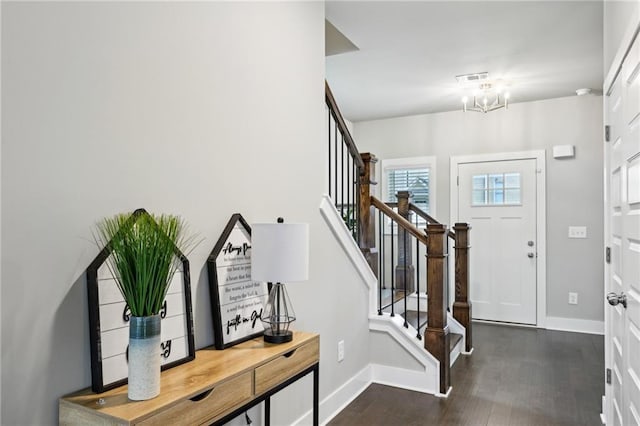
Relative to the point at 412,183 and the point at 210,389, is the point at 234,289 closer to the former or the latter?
the point at 210,389

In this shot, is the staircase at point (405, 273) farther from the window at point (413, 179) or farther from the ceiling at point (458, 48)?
the window at point (413, 179)

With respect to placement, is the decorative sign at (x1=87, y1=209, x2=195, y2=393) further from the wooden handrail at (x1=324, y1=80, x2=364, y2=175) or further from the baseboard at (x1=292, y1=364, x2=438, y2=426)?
the wooden handrail at (x1=324, y1=80, x2=364, y2=175)

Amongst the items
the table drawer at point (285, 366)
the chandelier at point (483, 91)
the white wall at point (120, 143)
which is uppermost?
the chandelier at point (483, 91)

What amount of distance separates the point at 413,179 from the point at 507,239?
135 centimetres

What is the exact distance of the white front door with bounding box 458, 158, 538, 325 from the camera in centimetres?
502

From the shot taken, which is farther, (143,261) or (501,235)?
(501,235)

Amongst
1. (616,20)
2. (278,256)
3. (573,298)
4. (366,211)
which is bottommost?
(573,298)

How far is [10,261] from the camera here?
1.13 meters

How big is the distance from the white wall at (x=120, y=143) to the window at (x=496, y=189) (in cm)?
346

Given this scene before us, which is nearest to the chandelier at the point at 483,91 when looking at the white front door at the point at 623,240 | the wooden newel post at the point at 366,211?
the wooden newel post at the point at 366,211

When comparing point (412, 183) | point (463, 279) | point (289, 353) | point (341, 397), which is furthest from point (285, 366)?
point (412, 183)

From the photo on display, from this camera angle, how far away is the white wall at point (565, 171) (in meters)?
4.72

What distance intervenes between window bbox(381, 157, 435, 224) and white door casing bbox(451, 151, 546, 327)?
29 centimetres

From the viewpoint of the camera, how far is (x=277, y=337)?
72.1 inches
